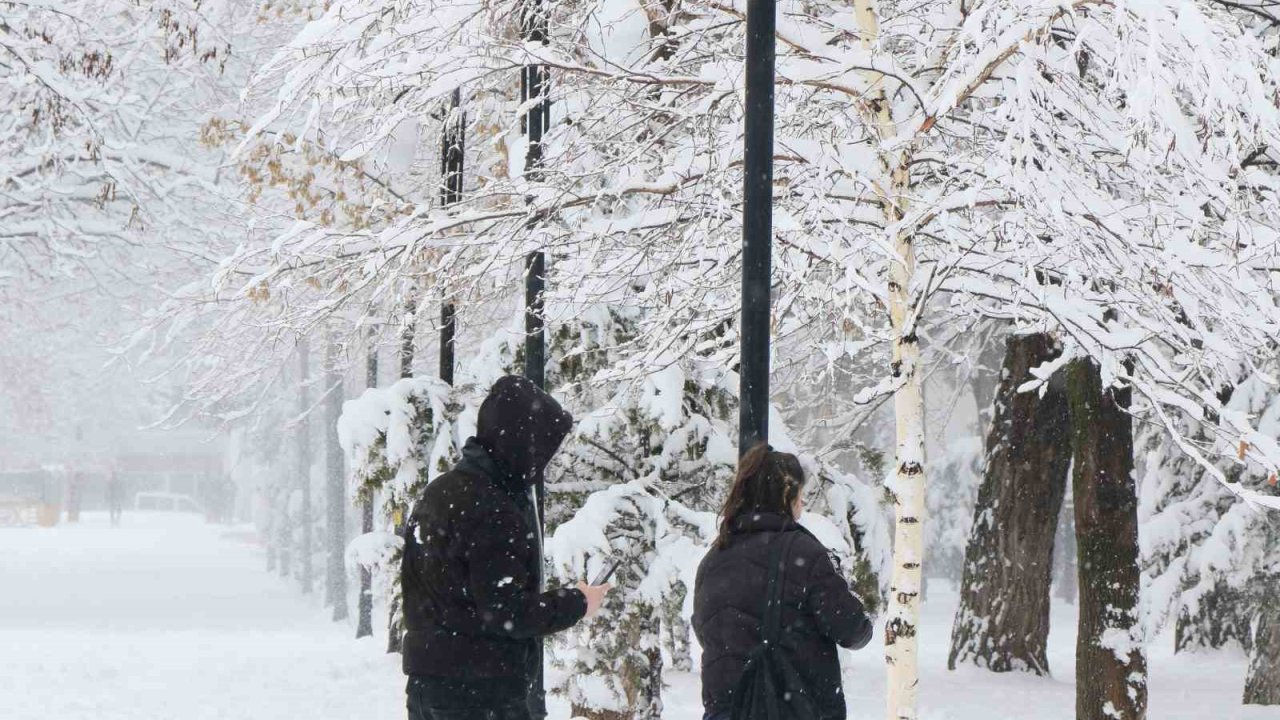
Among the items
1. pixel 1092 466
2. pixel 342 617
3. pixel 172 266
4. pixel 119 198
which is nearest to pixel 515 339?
pixel 1092 466

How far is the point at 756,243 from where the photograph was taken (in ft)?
20.1

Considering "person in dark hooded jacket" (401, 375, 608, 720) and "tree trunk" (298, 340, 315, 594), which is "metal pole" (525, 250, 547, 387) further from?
"tree trunk" (298, 340, 315, 594)

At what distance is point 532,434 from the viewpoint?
14.3ft

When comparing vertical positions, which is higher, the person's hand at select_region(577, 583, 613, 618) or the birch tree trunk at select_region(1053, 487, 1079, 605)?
the person's hand at select_region(577, 583, 613, 618)

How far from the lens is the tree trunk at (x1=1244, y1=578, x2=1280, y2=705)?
1339 cm

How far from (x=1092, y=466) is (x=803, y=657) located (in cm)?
710

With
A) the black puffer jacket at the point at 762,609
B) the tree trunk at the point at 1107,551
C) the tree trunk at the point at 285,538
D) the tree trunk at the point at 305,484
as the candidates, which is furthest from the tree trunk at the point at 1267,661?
the tree trunk at the point at 285,538

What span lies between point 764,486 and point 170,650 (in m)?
16.4

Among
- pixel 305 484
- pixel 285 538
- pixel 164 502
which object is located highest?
pixel 305 484

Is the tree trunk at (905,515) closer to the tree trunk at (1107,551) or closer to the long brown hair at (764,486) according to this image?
the long brown hair at (764,486)

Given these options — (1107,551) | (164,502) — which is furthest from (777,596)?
(164,502)

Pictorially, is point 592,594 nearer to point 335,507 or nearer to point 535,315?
point 535,315

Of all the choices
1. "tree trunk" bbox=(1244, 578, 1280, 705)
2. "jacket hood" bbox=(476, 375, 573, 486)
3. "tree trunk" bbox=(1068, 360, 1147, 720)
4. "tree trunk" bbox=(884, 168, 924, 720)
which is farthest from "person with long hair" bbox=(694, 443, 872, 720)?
"tree trunk" bbox=(1244, 578, 1280, 705)

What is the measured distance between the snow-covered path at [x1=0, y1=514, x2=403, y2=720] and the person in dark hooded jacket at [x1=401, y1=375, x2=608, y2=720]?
28.3 ft
